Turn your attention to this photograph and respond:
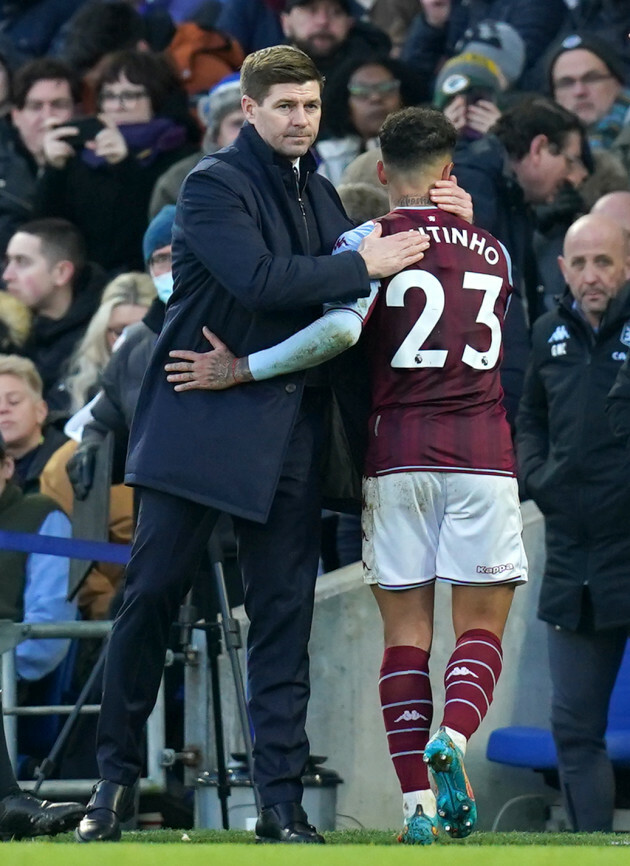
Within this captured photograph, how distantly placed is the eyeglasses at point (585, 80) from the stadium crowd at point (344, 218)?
0.04ft

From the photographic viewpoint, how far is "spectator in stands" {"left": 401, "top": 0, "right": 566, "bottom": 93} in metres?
10.9

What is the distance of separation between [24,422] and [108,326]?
702mm

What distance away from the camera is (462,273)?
5277 mm

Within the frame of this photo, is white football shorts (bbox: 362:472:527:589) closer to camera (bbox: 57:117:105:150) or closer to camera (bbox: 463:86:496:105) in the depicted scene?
camera (bbox: 463:86:496:105)

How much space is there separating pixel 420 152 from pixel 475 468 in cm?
92

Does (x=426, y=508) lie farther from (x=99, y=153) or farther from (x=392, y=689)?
(x=99, y=153)

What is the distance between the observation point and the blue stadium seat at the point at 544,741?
7.12m

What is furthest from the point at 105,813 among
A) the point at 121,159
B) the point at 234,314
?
the point at 121,159

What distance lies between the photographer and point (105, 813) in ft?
16.9

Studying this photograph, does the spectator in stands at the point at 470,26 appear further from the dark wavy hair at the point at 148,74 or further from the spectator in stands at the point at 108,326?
the spectator in stands at the point at 108,326

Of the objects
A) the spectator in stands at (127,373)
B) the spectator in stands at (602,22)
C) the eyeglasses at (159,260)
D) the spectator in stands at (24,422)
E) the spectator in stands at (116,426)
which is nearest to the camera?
the spectator in stands at (116,426)

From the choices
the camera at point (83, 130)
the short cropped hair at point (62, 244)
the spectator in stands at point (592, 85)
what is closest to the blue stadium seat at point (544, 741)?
the spectator in stands at point (592, 85)

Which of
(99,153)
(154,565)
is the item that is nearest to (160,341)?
(154,565)

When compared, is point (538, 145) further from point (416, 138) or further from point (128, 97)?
point (416, 138)
